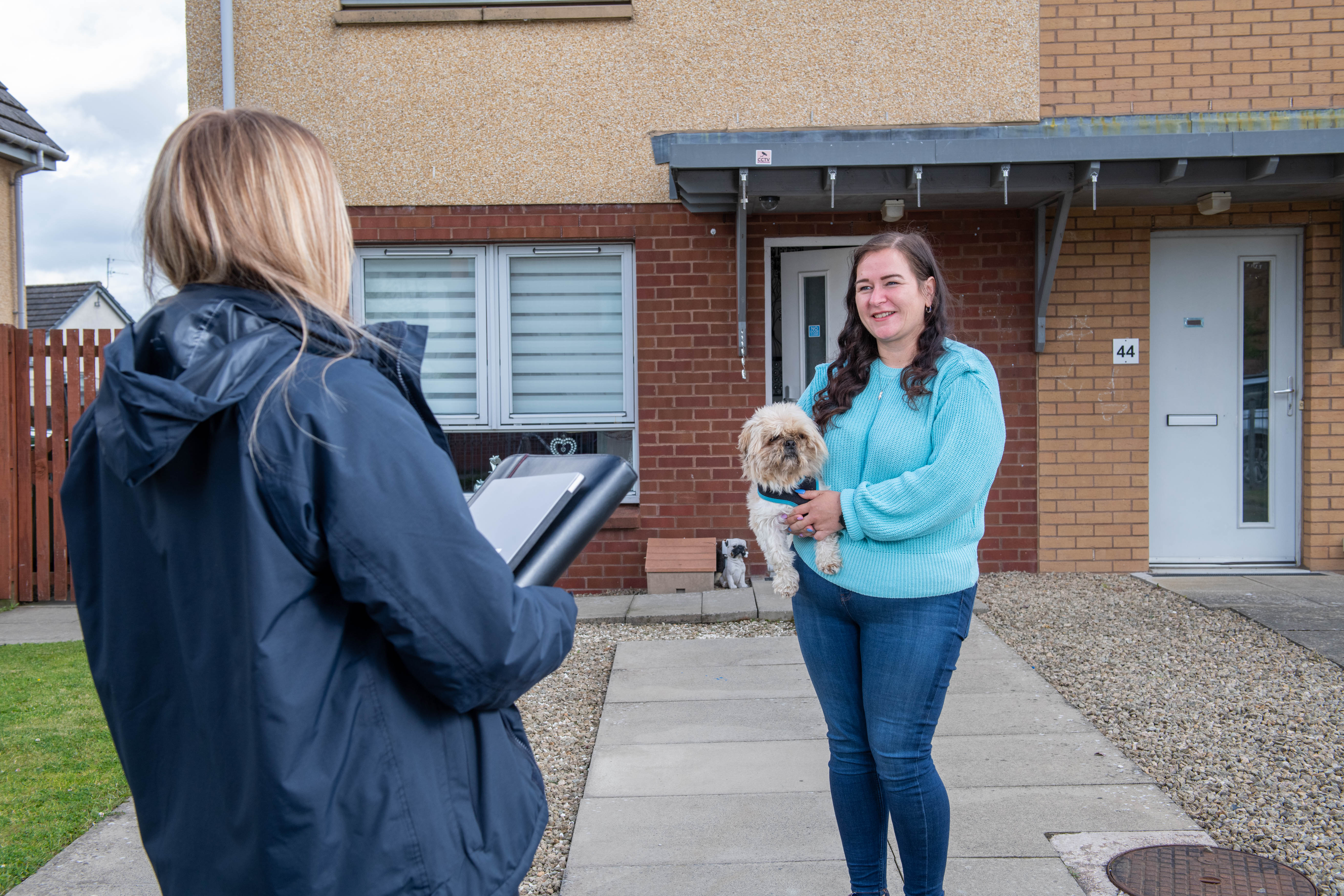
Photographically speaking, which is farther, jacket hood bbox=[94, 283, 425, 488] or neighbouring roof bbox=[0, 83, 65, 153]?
neighbouring roof bbox=[0, 83, 65, 153]

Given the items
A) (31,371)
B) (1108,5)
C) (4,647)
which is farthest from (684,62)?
(4,647)

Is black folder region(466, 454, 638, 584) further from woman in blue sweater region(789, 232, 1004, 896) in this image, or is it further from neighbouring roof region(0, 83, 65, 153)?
neighbouring roof region(0, 83, 65, 153)

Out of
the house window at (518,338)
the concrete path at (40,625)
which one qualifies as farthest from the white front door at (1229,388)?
the concrete path at (40,625)

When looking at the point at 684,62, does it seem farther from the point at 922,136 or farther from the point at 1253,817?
the point at 1253,817

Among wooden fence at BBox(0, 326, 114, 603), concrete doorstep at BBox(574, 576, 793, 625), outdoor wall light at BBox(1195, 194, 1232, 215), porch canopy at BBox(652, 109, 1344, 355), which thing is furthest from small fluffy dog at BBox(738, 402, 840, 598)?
wooden fence at BBox(0, 326, 114, 603)

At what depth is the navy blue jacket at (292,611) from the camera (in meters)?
1.21

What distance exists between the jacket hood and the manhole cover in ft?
9.06

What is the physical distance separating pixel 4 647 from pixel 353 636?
247 inches

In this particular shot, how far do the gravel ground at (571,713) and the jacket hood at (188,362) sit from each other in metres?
1.49

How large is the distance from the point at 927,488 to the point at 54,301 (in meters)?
Result: 36.9

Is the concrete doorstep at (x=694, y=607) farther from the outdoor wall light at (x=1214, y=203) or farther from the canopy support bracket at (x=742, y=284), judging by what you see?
the outdoor wall light at (x=1214, y=203)

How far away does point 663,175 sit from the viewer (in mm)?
7418

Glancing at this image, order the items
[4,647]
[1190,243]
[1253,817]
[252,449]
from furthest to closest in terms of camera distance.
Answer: [1190,243], [4,647], [1253,817], [252,449]

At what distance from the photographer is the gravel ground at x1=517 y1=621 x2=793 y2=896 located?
332 cm
